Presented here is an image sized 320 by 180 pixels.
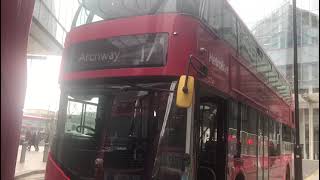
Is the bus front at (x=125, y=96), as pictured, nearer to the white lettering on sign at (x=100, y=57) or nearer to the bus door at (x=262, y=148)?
the white lettering on sign at (x=100, y=57)

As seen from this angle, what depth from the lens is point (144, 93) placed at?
443 centimetres

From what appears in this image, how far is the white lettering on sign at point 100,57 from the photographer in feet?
15.4

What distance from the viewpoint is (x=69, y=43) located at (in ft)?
16.7

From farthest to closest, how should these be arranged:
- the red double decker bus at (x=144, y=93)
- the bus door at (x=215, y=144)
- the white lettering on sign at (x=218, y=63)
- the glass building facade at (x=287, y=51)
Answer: the glass building facade at (x=287, y=51) → the bus door at (x=215, y=144) → the white lettering on sign at (x=218, y=63) → the red double decker bus at (x=144, y=93)

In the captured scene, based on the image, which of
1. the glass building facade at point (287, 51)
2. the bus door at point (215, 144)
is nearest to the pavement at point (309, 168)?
the glass building facade at point (287, 51)

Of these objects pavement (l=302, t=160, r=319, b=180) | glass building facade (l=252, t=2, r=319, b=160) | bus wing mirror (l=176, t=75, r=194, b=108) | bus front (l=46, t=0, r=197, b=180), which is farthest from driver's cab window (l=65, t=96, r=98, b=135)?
pavement (l=302, t=160, r=319, b=180)

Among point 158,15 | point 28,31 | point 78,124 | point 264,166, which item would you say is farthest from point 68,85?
point 264,166

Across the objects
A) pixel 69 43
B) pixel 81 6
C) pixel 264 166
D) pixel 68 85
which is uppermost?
pixel 81 6

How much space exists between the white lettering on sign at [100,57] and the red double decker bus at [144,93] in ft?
0.04

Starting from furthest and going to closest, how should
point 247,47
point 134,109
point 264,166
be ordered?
point 264,166 → point 247,47 → point 134,109

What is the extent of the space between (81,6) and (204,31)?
1.57 meters

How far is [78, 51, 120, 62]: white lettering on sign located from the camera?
468 cm

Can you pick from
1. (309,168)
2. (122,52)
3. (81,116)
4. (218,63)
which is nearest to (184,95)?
(122,52)

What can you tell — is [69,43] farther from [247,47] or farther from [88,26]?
[247,47]
